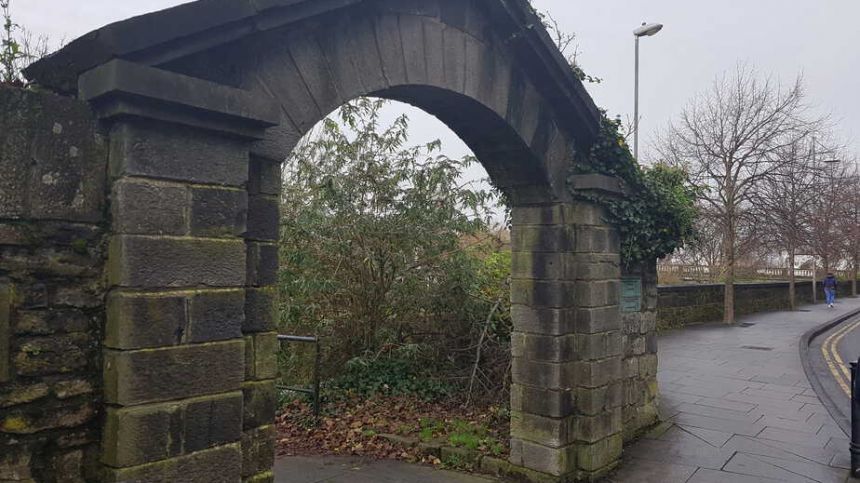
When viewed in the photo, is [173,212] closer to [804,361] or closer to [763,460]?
[763,460]

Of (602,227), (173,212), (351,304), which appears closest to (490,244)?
(351,304)

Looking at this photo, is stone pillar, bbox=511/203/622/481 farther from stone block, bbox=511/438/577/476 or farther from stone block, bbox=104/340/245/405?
stone block, bbox=104/340/245/405

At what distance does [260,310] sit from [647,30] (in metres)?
11.9

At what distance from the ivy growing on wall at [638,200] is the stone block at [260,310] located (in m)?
3.33

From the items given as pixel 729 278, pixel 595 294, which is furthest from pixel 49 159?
pixel 729 278

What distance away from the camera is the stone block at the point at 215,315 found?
2688 mm

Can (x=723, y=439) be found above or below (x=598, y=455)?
below

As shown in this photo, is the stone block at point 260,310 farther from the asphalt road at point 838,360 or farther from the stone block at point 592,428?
the asphalt road at point 838,360

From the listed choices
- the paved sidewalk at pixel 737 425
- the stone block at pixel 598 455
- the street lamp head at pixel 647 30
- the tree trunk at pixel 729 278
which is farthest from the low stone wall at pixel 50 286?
the tree trunk at pixel 729 278

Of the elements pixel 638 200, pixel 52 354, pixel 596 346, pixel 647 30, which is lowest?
pixel 596 346

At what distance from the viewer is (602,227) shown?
5906 millimetres

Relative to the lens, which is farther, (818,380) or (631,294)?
(818,380)

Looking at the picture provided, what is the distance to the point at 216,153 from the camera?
2.83m

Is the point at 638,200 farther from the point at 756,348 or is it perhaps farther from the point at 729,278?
the point at 729,278
